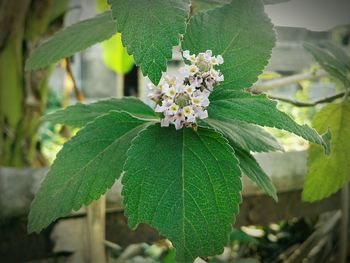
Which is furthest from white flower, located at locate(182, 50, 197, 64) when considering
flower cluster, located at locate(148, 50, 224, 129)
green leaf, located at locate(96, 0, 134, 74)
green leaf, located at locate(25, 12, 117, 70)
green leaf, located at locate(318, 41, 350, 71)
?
green leaf, located at locate(96, 0, 134, 74)

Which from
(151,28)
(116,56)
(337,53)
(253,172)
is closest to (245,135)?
(253,172)

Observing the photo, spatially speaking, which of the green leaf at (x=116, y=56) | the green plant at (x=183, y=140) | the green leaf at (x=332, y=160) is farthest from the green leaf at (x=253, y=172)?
the green leaf at (x=116, y=56)

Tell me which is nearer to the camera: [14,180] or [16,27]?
[14,180]

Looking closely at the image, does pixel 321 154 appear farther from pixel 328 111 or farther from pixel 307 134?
pixel 307 134

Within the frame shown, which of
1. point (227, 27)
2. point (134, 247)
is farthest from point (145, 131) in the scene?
point (134, 247)

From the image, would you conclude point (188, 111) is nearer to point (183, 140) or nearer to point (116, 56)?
point (183, 140)

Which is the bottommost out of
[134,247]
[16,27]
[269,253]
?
[269,253]

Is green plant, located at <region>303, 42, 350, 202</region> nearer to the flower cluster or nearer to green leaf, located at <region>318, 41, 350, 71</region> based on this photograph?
green leaf, located at <region>318, 41, 350, 71</region>
